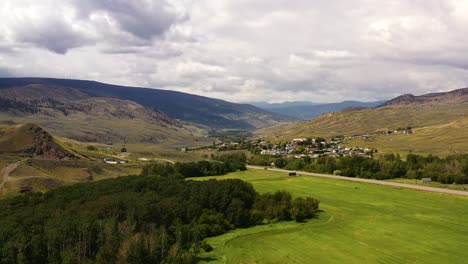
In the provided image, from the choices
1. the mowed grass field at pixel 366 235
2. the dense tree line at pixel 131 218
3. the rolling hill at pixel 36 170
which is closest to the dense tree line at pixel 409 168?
the mowed grass field at pixel 366 235

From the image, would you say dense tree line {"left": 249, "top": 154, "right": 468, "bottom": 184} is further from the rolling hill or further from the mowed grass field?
the rolling hill

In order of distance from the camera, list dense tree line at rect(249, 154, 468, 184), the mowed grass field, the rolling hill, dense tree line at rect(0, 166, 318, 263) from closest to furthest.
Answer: dense tree line at rect(0, 166, 318, 263) → the mowed grass field → the rolling hill → dense tree line at rect(249, 154, 468, 184)

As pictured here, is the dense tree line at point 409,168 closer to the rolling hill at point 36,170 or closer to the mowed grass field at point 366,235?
the mowed grass field at point 366,235

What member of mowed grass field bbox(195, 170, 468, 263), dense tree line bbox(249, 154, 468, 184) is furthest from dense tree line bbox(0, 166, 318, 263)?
dense tree line bbox(249, 154, 468, 184)

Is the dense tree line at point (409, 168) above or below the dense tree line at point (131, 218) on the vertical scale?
above

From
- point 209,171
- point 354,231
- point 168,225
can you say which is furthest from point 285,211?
point 209,171

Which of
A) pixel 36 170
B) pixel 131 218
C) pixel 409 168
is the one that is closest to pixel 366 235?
pixel 131 218

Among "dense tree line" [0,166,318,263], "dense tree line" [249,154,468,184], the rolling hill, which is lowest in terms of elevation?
the rolling hill
